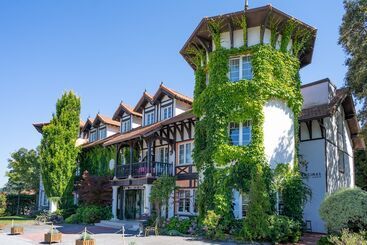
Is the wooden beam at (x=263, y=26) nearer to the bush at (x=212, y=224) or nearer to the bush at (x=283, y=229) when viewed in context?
the bush at (x=283, y=229)

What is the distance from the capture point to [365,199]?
52.0 ft

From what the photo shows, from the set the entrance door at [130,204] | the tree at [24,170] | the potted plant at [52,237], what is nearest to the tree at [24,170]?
the tree at [24,170]

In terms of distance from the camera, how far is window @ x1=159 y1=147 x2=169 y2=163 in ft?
88.3

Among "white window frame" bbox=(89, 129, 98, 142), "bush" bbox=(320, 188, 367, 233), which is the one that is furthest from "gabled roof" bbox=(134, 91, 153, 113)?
"bush" bbox=(320, 188, 367, 233)

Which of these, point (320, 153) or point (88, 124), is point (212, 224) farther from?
point (88, 124)

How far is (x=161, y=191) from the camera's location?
74.9 ft

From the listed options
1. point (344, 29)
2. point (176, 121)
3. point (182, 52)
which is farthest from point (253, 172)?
point (344, 29)

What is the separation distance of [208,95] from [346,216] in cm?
966

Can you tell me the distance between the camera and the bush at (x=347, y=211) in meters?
15.6

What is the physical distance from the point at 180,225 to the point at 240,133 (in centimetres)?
614

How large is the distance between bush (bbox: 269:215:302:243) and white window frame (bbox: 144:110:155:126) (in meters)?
15.3

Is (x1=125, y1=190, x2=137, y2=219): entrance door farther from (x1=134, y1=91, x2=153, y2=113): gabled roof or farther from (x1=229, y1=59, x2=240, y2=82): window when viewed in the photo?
(x1=229, y1=59, x2=240, y2=82): window

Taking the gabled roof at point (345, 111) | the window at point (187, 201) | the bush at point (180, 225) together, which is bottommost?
the bush at point (180, 225)

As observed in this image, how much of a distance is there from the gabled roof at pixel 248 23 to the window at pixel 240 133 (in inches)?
212
